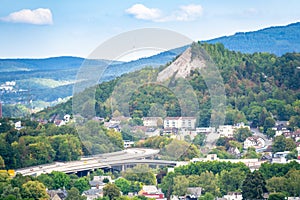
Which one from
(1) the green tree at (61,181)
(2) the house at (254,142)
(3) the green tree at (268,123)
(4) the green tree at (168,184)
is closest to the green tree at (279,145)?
(2) the house at (254,142)

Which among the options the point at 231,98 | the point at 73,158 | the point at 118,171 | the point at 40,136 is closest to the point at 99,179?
the point at 118,171

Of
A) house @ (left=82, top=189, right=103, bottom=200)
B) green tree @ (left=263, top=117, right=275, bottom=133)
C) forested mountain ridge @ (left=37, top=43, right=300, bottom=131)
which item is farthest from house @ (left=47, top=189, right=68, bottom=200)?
green tree @ (left=263, top=117, right=275, bottom=133)

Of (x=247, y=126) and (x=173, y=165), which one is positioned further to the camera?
(x=247, y=126)

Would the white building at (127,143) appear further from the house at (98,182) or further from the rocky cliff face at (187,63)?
the rocky cliff face at (187,63)

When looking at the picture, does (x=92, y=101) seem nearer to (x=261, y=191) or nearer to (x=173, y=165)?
(x=173, y=165)

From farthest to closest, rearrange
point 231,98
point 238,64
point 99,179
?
1. point 238,64
2. point 231,98
3. point 99,179

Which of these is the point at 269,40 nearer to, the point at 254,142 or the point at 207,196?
the point at 254,142
